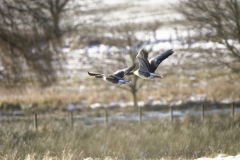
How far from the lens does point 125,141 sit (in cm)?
1250

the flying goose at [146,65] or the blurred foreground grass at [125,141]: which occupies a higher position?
the flying goose at [146,65]

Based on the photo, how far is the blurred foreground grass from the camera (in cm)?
1084

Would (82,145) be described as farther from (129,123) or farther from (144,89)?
(144,89)

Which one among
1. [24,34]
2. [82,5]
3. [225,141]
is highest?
[82,5]

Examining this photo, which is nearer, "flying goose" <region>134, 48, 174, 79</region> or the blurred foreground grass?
"flying goose" <region>134, 48, 174, 79</region>

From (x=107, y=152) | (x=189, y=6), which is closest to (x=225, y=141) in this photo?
(x=107, y=152)

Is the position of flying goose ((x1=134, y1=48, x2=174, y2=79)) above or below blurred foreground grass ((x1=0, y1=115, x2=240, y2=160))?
above

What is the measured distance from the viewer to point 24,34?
16828mm

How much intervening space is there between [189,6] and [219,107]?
758cm

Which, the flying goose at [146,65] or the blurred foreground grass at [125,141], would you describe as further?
the blurred foreground grass at [125,141]

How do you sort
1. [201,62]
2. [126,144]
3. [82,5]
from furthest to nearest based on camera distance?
[82,5]
[201,62]
[126,144]

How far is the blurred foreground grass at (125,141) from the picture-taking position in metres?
10.8

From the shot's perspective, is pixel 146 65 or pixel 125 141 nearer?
pixel 146 65

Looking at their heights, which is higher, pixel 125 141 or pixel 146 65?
pixel 146 65
